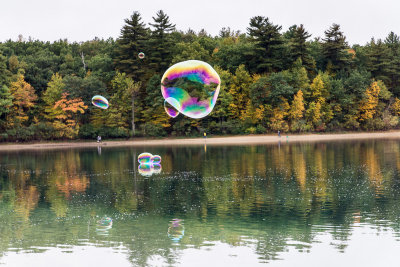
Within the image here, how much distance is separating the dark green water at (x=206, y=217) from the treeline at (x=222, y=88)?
48.3m

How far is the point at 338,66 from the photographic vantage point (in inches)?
3999

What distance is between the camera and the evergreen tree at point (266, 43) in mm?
93500

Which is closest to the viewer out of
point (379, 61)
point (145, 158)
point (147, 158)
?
point (145, 158)

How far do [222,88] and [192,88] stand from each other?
58.8m

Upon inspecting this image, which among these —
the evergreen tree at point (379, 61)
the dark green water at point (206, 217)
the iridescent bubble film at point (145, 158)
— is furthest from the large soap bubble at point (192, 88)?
the evergreen tree at point (379, 61)

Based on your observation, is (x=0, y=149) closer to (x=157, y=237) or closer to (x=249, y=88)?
(x=249, y=88)

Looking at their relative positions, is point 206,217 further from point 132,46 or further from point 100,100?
point 132,46

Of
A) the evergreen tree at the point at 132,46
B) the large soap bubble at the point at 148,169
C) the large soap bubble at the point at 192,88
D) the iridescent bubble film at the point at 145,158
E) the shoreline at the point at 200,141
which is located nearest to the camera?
the large soap bubble at the point at 192,88

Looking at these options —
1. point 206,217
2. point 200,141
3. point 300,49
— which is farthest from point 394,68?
point 206,217

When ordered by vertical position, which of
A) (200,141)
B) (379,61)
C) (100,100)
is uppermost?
(379,61)

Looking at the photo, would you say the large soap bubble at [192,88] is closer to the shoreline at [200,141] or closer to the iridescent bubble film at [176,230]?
the iridescent bubble film at [176,230]

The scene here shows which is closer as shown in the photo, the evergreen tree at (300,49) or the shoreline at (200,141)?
the shoreline at (200,141)

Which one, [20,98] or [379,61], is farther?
[379,61]

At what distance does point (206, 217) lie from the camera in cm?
2355
